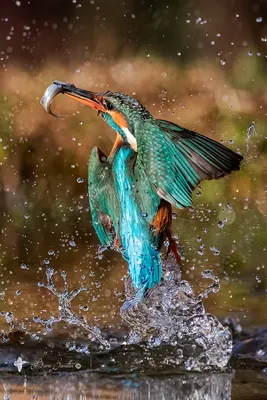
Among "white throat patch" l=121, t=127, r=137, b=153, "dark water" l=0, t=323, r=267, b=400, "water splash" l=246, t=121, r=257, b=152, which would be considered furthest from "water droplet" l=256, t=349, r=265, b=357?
"water splash" l=246, t=121, r=257, b=152

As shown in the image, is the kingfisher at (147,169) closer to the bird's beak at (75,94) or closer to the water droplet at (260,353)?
the bird's beak at (75,94)

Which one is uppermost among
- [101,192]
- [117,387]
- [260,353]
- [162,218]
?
[101,192]

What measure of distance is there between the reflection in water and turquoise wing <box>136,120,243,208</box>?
44cm

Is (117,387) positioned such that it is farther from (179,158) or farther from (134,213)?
(179,158)

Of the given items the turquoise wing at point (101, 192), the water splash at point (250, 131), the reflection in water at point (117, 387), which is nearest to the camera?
the reflection in water at point (117, 387)

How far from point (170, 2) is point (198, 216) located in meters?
0.95

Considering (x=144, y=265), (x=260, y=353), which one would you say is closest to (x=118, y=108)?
(x=144, y=265)

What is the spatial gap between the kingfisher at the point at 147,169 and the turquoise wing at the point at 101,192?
0.11 ft

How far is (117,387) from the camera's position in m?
2.19

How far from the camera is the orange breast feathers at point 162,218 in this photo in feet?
7.00

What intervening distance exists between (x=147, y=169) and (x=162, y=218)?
0.13 m

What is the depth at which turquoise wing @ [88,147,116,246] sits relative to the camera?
7.36ft

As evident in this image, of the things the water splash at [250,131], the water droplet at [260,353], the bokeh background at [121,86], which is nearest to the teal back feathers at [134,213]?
the water droplet at [260,353]

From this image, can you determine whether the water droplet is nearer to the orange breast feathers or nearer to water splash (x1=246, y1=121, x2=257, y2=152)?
the orange breast feathers
